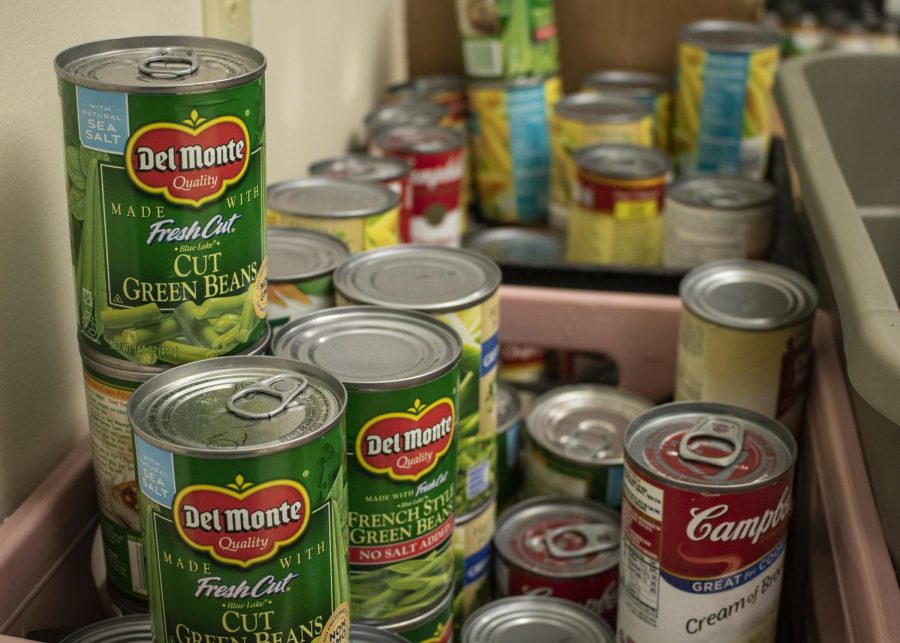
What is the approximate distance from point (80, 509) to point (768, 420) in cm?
64

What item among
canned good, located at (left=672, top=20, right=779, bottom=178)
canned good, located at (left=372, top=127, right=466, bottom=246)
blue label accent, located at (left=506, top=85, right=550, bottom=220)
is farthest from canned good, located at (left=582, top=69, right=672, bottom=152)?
canned good, located at (left=372, top=127, right=466, bottom=246)

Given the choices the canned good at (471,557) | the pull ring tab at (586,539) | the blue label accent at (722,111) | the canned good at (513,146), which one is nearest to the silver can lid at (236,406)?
the canned good at (471,557)

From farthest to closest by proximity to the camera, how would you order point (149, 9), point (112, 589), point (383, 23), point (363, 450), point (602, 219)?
point (383, 23) → point (602, 219) → point (149, 9) → point (112, 589) → point (363, 450)

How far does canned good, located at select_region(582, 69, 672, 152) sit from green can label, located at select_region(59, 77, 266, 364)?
1198mm

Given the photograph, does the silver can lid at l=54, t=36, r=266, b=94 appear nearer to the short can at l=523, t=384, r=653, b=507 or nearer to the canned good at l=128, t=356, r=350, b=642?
the canned good at l=128, t=356, r=350, b=642

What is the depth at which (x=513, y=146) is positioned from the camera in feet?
6.23

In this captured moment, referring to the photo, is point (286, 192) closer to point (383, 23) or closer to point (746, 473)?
point (746, 473)

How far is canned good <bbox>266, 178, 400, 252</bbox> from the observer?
1228mm

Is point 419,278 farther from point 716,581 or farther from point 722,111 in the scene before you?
point 722,111

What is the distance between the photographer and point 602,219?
1600 millimetres

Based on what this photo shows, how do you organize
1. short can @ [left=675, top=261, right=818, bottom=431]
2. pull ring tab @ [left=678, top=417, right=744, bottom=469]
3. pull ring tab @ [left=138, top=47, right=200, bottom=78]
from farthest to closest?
short can @ [left=675, top=261, right=818, bottom=431]
pull ring tab @ [left=678, top=417, right=744, bottom=469]
pull ring tab @ [left=138, top=47, right=200, bottom=78]

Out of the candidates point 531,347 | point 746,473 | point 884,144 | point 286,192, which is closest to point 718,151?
point 884,144

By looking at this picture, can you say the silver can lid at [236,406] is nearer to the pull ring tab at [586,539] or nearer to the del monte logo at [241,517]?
the del monte logo at [241,517]

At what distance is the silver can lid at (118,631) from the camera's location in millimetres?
881
